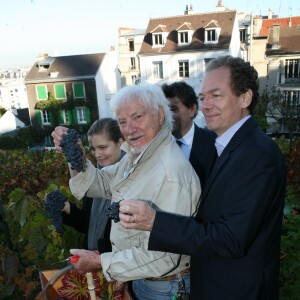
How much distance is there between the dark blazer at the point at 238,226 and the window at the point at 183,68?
22.3 metres

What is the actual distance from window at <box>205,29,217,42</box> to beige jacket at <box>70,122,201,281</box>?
73.6 ft

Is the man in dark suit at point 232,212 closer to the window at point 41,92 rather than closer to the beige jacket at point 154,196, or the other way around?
the beige jacket at point 154,196

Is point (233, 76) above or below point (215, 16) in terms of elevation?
below

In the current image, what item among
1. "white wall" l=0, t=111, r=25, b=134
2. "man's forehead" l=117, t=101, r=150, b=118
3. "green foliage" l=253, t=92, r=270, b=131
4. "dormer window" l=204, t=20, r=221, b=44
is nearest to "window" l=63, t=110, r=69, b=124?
"white wall" l=0, t=111, r=25, b=134

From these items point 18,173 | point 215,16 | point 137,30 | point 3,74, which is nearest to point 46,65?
point 137,30

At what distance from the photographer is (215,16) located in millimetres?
23266

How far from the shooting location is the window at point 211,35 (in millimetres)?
22178

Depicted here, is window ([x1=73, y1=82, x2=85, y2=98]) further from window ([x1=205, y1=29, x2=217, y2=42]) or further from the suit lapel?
the suit lapel

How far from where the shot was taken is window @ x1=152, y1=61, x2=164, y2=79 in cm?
2341

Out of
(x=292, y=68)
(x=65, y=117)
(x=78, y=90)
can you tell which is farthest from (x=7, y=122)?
(x=292, y=68)

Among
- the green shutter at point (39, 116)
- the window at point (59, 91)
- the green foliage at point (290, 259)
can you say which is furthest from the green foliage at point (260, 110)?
the green shutter at point (39, 116)

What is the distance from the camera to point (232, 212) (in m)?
1.32

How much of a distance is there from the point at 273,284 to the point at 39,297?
1.27m

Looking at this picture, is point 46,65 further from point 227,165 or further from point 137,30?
point 227,165
